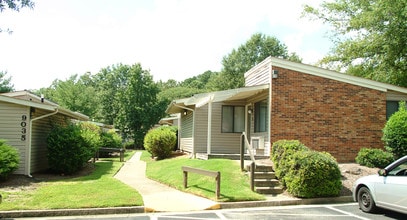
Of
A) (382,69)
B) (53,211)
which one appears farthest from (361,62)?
(53,211)

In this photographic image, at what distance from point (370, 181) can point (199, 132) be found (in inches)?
435

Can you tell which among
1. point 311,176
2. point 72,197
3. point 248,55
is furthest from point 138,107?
point 311,176

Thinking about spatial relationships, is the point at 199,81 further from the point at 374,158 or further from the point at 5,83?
the point at 374,158

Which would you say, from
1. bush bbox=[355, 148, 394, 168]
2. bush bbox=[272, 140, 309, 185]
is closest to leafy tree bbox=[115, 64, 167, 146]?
bush bbox=[355, 148, 394, 168]

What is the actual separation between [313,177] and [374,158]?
436 cm

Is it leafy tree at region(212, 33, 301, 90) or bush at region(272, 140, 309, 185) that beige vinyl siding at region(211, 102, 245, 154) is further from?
leafy tree at region(212, 33, 301, 90)

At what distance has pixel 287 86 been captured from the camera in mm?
14641

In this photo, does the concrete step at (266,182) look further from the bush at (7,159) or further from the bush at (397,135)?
the bush at (7,159)

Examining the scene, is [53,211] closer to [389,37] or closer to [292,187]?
[292,187]

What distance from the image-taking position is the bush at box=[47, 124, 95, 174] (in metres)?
15.1

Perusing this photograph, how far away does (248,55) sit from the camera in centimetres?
5341

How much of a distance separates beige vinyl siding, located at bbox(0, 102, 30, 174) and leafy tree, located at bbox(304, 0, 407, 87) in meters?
19.8

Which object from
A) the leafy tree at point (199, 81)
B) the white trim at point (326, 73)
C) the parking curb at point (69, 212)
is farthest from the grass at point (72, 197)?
the leafy tree at point (199, 81)

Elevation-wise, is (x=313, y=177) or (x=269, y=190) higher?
(x=313, y=177)
